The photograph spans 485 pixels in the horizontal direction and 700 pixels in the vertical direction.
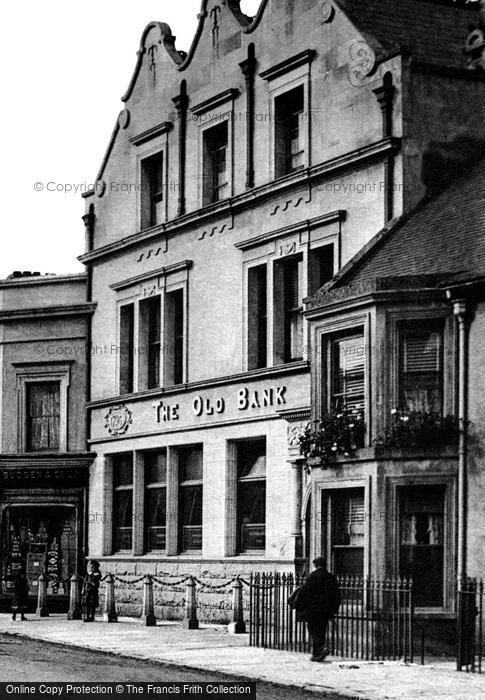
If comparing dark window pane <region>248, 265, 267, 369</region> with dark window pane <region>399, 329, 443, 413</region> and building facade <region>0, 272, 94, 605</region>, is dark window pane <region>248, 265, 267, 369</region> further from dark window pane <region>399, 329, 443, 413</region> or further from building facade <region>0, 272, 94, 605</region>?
dark window pane <region>399, 329, 443, 413</region>

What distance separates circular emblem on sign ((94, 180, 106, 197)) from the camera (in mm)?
37812

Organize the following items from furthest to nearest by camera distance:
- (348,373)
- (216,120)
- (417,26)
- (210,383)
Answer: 1. (216,120)
2. (210,383)
3. (417,26)
4. (348,373)

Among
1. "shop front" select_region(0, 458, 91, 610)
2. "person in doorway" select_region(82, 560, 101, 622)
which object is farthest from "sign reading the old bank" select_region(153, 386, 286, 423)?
"person in doorway" select_region(82, 560, 101, 622)

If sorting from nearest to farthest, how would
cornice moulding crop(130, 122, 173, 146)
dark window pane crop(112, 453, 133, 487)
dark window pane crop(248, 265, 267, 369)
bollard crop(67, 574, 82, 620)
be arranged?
dark window pane crop(248, 265, 267, 369)
bollard crop(67, 574, 82, 620)
cornice moulding crop(130, 122, 173, 146)
dark window pane crop(112, 453, 133, 487)

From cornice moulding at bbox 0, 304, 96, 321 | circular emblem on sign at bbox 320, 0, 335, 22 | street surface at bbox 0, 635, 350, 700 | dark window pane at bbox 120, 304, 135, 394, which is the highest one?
circular emblem on sign at bbox 320, 0, 335, 22

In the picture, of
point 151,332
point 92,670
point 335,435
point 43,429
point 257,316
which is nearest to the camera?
point 92,670

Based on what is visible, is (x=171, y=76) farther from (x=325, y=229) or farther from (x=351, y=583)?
(x=351, y=583)

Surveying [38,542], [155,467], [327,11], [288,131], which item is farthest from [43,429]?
[327,11]

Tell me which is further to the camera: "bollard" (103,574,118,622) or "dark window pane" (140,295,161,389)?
"dark window pane" (140,295,161,389)

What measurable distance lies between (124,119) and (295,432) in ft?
41.1

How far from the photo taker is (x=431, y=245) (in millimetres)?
24531

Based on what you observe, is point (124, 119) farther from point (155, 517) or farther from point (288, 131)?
point (155, 517)

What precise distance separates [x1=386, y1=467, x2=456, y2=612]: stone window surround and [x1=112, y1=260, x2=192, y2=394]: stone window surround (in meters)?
11.2

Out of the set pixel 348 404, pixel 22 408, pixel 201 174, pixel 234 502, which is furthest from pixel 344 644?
pixel 22 408
